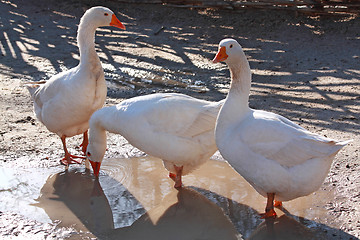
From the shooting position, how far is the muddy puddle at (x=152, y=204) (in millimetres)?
3962

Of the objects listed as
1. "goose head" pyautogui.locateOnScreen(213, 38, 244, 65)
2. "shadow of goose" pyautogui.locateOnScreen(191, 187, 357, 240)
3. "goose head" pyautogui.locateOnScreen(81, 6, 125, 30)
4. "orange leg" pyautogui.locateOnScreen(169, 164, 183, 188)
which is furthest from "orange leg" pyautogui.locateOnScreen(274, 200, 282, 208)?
"goose head" pyautogui.locateOnScreen(81, 6, 125, 30)

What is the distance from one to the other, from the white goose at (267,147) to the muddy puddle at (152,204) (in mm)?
298

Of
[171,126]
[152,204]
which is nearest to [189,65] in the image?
[171,126]

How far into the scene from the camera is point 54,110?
512 cm

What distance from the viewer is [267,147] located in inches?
150

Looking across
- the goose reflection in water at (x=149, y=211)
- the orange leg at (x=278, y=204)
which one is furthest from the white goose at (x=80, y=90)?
the orange leg at (x=278, y=204)

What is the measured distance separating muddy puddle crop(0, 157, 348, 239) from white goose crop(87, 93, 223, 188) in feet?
1.31

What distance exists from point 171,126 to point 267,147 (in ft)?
3.41

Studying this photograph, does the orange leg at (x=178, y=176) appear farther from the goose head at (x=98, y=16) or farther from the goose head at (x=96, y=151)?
the goose head at (x=98, y=16)

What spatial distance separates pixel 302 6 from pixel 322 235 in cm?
683

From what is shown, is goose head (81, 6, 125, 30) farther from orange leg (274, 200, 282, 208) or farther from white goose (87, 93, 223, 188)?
orange leg (274, 200, 282, 208)

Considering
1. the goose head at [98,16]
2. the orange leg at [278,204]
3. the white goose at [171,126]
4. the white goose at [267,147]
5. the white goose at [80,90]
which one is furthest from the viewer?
the goose head at [98,16]

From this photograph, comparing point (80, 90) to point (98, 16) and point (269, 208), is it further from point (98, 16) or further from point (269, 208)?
point (269, 208)

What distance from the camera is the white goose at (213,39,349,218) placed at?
374 centimetres
